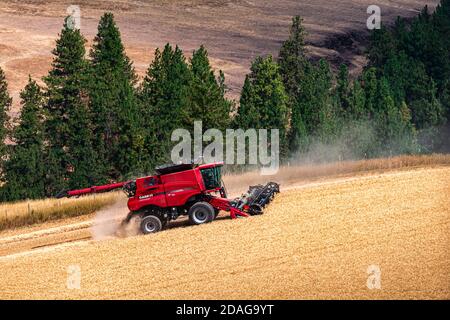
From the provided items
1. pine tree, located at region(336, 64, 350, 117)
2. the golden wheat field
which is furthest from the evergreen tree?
the golden wheat field

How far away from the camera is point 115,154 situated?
216 feet

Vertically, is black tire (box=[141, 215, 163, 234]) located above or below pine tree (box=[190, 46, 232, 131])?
below

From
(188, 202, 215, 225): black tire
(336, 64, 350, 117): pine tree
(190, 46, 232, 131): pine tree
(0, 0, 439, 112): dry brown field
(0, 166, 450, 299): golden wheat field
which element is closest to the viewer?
(0, 166, 450, 299): golden wheat field

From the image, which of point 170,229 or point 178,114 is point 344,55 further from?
point 170,229

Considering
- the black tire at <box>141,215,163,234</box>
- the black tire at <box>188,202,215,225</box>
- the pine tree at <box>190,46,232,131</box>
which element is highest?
the pine tree at <box>190,46,232,131</box>

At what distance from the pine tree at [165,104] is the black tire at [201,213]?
23978mm

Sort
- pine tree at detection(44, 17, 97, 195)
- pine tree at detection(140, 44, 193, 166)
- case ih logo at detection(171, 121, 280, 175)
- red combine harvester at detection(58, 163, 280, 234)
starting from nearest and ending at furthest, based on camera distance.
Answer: red combine harvester at detection(58, 163, 280, 234) < case ih logo at detection(171, 121, 280, 175) < pine tree at detection(140, 44, 193, 166) < pine tree at detection(44, 17, 97, 195)

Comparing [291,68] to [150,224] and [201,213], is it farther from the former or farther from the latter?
[150,224]

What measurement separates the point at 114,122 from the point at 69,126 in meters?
5.12

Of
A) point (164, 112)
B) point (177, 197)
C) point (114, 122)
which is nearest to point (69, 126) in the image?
point (114, 122)

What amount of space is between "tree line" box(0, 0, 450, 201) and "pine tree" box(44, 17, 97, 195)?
9cm

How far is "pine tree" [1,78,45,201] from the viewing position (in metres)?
62.1

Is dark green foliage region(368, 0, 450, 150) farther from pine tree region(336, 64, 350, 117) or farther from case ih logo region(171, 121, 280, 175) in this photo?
case ih logo region(171, 121, 280, 175)

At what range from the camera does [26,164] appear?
62594 millimetres
